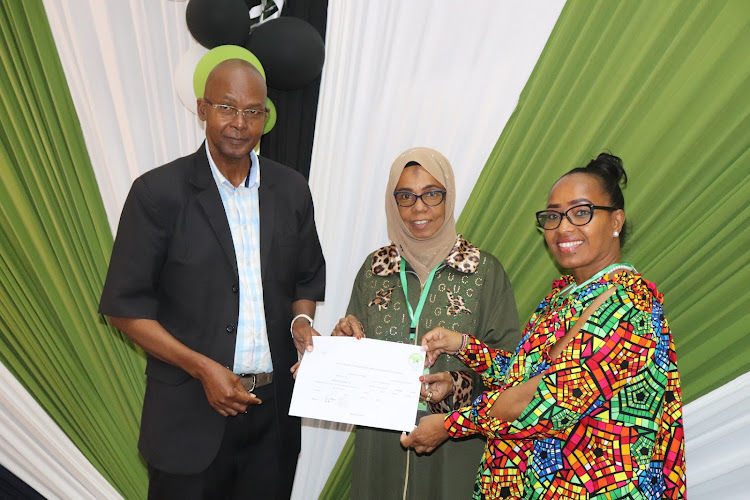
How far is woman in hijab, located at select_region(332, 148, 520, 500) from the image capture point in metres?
2.46

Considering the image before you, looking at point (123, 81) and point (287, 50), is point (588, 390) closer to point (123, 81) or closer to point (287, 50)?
point (287, 50)

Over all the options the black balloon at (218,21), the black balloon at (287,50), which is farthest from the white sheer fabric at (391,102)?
the black balloon at (218,21)

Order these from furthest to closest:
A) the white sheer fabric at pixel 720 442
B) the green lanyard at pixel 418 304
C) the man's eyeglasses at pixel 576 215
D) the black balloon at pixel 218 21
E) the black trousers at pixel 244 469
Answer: the black balloon at pixel 218 21
the white sheer fabric at pixel 720 442
the green lanyard at pixel 418 304
the black trousers at pixel 244 469
the man's eyeglasses at pixel 576 215

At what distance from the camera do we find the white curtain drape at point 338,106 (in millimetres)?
3252

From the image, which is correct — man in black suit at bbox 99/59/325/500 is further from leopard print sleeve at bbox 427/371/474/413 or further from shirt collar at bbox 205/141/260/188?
leopard print sleeve at bbox 427/371/474/413

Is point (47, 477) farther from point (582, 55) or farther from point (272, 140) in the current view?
point (582, 55)

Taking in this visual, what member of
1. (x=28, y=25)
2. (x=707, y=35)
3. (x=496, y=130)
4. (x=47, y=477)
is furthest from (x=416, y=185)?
(x=47, y=477)

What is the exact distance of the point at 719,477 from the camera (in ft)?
8.88

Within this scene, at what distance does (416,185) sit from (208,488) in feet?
4.84

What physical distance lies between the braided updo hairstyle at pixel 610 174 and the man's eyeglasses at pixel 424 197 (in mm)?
625

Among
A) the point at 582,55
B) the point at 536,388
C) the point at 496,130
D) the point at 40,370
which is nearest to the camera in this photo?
the point at 536,388

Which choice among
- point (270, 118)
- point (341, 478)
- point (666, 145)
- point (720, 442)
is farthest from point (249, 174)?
point (720, 442)

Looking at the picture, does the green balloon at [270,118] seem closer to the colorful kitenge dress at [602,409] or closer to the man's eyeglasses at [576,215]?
the man's eyeglasses at [576,215]

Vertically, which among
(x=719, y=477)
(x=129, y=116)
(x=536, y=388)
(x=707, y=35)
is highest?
(x=707, y=35)
